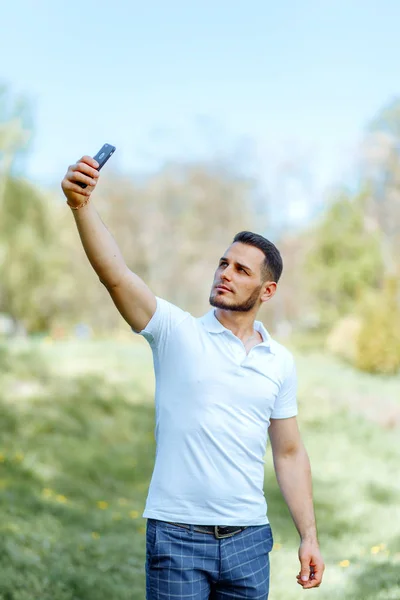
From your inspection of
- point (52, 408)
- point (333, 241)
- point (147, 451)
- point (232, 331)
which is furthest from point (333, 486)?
point (333, 241)

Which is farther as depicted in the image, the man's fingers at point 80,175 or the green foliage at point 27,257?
the green foliage at point 27,257

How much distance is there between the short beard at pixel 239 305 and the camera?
99.0 inches

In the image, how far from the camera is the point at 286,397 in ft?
8.63

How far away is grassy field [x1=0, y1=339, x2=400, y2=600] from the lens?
477 cm

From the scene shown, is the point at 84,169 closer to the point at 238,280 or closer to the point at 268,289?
the point at 238,280

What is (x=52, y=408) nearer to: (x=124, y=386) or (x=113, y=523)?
(x=124, y=386)

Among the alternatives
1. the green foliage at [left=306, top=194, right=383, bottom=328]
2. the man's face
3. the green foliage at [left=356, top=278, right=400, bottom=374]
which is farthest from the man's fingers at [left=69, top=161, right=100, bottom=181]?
the green foliage at [left=306, top=194, right=383, bottom=328]

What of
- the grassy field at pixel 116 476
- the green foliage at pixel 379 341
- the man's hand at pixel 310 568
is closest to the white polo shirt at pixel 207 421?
the man's hand at pixel 310 568

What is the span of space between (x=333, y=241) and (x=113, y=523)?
21.7m

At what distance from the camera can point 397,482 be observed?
28.7 ft

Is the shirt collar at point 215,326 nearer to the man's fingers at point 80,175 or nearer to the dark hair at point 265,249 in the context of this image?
the dark hair at point 265,249

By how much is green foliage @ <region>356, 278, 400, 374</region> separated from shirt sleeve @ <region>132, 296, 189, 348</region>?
14869 millimetres

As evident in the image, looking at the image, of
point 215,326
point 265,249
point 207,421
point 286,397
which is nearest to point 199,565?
point 207,421

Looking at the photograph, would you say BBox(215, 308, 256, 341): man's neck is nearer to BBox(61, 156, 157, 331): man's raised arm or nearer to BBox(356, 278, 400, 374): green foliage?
BBox(61, 156, 157, 331): man's raised arm
